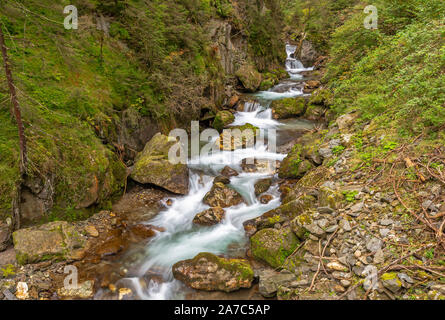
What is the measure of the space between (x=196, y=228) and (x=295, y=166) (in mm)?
3923

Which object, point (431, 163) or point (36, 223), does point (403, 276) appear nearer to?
point (431, 163)

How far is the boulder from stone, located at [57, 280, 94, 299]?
3.99 meters

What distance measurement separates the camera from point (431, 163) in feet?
15.0

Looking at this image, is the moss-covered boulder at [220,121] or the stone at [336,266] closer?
the stone at [336,266]

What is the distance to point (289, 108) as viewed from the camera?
14.7 m

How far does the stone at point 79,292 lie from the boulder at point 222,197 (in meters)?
3.99

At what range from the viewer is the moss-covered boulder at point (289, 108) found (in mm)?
14609

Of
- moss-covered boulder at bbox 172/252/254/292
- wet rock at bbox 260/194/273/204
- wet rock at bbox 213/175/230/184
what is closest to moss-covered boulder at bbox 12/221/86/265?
moss-covered boulder at bbox 172/252/254/292

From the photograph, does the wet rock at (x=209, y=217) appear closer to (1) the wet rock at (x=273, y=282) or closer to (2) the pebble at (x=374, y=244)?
(1) the wet rock at (x=273, y=282)

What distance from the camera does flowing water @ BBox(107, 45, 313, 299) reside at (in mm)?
5504

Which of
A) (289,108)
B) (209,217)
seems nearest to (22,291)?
(209,217)

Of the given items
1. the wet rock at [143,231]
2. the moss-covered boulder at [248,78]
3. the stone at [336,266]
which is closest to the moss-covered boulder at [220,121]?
the moss-covered boulder at [248,78]

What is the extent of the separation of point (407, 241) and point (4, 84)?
26.9 ft
